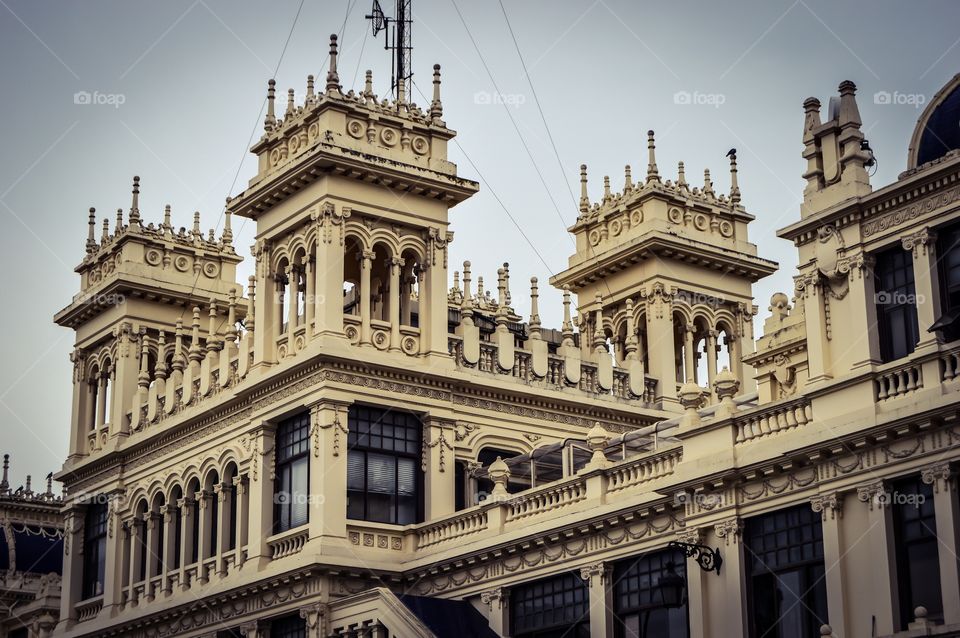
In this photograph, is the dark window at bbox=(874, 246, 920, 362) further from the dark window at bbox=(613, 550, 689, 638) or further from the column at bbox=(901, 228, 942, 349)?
the dark window at bbox=(613, 550, 689, 638)

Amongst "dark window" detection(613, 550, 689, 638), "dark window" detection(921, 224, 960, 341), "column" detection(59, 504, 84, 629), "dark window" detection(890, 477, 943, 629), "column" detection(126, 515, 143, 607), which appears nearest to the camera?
"dark window" detection(890, 477, 943, 629)

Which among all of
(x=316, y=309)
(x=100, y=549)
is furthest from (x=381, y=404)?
(x=100, y=549)

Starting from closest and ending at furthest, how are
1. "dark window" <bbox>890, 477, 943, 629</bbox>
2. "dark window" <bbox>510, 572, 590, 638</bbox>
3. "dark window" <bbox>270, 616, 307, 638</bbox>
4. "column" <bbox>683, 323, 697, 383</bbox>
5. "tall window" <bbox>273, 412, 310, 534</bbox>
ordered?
1. "dark window" <bbox>890, 477, 943, 629</bbox>
2. "dark window" <bbox>510, 572, 590, 638</bbox>
3. "dark window" <bbox>270, 616, 307, 638</bbox>
4. "tall window" <bbox>273, 412, 310, 534</bbox>
5. "column" <bbox>683, 323, 697, 383</bbox>

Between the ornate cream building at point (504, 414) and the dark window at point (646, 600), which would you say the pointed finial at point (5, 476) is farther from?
the dark window at point (646, 600)

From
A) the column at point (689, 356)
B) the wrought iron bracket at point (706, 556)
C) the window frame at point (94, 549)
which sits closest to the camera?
the wrought iron bracket at point (706, 556)

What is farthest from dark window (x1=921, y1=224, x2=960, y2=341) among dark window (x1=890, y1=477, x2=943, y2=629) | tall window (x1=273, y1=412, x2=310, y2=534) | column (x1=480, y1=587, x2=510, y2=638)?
tall window (x1=273, y1=412, x2=310, y2=534)

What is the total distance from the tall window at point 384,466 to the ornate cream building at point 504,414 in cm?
9

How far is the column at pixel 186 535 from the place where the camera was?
48.8 meters

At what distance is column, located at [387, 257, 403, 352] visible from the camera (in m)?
45.2

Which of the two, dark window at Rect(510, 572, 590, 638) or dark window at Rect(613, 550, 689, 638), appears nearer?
dark window at Rect(613, 550, 689, 638)

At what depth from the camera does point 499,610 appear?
3962cm

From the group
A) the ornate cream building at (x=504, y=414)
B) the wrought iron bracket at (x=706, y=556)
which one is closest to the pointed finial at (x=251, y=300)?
the ornate cream building at (x=504, y=414)

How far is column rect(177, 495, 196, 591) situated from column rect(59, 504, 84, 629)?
697 centimetres

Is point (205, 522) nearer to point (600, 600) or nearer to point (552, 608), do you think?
point (552, 608)
